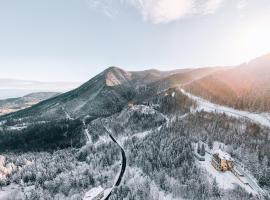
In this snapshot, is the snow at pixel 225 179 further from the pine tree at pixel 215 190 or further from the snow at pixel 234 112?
the snow at pixel 234 112

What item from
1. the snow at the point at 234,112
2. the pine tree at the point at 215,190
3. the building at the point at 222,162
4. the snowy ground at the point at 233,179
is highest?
the snow at the point at 234,112

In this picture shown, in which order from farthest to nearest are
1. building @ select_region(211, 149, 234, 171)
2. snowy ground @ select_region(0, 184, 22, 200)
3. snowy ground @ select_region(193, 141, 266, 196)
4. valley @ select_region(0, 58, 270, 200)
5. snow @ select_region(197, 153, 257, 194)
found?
snowy ground @ select_region(0, 184, 22, 200)
building @ select_region(211, 149, 234, 171)
valley @ select_region(0, 58, 270, 200)
snow @ select_region(197, 153, 257, 194)
snowy ground @ select_region(193, 141, 266, 196)

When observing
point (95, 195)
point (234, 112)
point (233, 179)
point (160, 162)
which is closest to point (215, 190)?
point (233, 179)

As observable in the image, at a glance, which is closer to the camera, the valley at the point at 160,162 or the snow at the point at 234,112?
the valley at the point at 160,162

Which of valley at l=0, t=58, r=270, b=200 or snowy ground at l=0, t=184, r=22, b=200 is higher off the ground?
valley at l=0, t=58, r=270, b=200

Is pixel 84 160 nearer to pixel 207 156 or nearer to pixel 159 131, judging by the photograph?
pixel 159 131

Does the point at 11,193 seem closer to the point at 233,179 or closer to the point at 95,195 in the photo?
the point at 95,195

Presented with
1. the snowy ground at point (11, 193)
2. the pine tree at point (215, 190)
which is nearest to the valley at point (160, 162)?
the pine tree at point (215, 190)

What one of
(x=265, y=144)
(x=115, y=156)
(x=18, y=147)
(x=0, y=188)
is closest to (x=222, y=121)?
(x=265, y=144)

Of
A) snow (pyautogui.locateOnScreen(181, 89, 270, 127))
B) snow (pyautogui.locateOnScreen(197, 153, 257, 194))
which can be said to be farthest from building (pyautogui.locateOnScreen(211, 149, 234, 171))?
snow (pyautogui.locateOnScreen(181, 89, 270, 127))

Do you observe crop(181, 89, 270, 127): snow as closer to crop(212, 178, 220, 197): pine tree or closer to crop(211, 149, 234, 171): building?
crop(211, 149, 234, 171): building

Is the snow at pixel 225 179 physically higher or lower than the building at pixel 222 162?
lower
